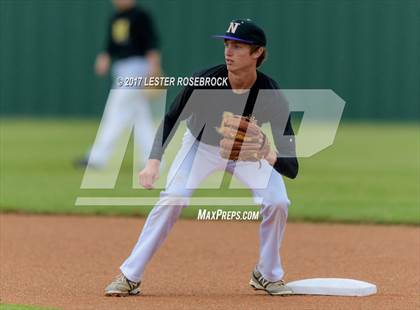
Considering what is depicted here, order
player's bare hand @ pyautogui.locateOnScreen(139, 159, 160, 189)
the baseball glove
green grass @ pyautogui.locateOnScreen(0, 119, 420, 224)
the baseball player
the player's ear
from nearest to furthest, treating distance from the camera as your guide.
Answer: the baseball glove → player's bare hand @ pyautogui.locateOnScreen(139, 159, 160, 189) → the baseball player → the player's ear → green grass @ pyautogui.locateOnScreen(0, 119, 420, 224)

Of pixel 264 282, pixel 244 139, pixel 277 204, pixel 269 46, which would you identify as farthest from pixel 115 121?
pixel 269 46

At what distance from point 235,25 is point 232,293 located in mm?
1962

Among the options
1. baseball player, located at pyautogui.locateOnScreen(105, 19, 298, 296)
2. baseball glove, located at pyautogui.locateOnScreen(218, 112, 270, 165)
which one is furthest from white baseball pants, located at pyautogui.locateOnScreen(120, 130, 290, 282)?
baseball glove, located at pyautogui.locateOnScreen(218, 112, 270, 165)

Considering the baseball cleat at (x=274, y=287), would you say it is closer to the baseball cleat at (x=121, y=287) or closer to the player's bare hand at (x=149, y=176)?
the baseball cleat at (x=121, y=287)

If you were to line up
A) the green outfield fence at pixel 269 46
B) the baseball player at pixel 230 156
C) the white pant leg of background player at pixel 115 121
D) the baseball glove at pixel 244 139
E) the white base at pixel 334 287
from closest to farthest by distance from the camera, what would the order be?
the baseball glove at pixel 244 139 < the baseball player at pixel 230 156 < the white base at pixel 334 287 < the white pant leg of background player at pixel 115 121 < the green outfield fence at pixel 269 46

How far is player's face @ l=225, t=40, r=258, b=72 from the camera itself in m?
6.81

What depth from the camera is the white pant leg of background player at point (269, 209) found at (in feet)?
22.4

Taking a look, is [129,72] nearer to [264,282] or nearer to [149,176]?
[264,282]

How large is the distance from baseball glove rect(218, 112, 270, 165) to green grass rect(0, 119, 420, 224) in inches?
186

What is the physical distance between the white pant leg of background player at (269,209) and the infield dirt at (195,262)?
0.79ft

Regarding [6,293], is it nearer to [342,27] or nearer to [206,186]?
[206,186]

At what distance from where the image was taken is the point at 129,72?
15.6 metres

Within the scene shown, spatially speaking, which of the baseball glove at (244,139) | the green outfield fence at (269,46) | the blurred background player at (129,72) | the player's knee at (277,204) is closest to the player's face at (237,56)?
the baseball glove at (244,139)

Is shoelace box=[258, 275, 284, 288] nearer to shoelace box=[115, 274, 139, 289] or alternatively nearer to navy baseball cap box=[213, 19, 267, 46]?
shoelace box=[115, 274, 139, 289]
